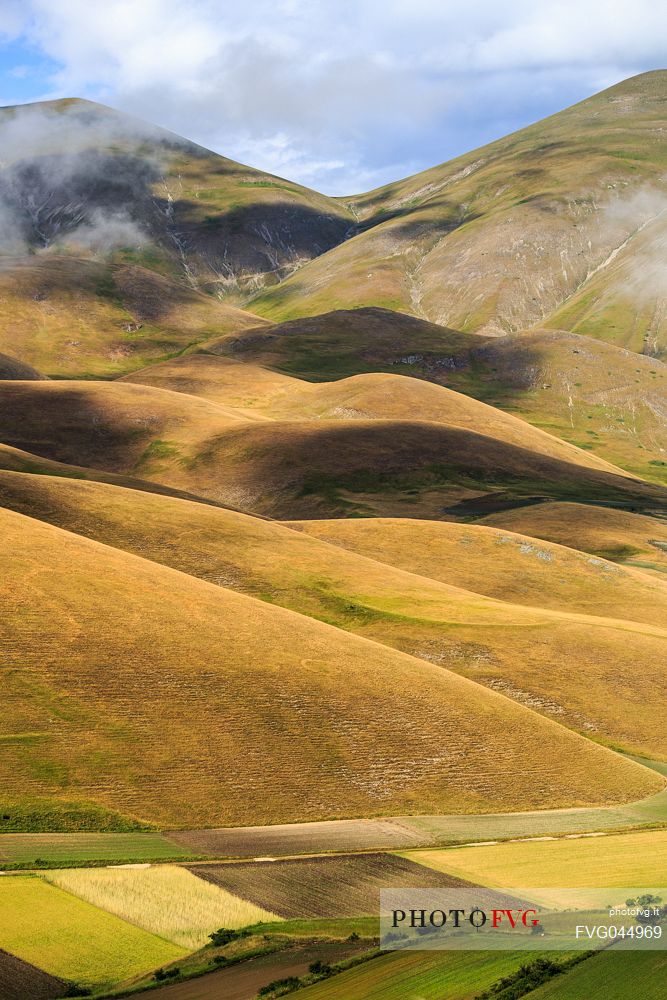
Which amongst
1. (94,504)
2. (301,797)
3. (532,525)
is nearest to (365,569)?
(94,504)

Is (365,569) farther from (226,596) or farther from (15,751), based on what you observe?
(15,751)

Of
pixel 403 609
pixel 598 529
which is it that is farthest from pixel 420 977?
pixel 598 529

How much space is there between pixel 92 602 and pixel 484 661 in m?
35.0

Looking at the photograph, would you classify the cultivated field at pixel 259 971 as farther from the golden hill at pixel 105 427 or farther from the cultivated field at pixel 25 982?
the golden hill at pixel 105 427

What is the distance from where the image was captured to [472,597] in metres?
98.8

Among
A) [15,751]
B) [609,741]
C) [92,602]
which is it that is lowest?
[609,741]

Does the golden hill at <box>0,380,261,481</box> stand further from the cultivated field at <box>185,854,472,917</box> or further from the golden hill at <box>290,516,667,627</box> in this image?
the cultivated field at <box>185,854,472,917</box>

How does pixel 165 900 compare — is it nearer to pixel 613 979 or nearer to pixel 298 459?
pixel 613 979

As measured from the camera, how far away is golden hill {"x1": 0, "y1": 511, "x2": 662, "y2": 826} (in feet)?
171

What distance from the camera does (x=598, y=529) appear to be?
14875 centimetres

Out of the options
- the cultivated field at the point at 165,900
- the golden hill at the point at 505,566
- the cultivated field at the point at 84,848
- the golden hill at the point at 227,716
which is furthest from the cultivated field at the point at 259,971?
the golden hill at the point at 505,566

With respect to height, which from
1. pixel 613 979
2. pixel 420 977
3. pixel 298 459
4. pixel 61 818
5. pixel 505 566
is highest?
pixel 298 459

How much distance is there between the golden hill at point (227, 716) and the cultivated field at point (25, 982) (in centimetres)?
1484

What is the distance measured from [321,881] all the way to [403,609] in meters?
45.1
